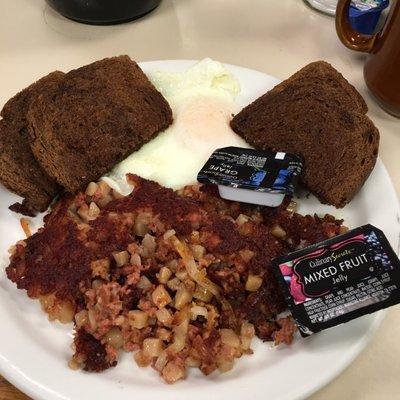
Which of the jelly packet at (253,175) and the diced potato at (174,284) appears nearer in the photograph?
the diced potato at (174,284)

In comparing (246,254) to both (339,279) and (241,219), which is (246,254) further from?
(339,279)

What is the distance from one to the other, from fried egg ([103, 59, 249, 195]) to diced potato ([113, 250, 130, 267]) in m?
0.34

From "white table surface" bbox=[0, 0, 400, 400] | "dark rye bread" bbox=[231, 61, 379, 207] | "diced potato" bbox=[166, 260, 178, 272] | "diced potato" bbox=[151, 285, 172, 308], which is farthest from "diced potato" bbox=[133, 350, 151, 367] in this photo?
"white table surface" bbox=[0, 0, 400, 400]

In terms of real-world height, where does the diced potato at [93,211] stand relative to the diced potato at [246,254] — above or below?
above

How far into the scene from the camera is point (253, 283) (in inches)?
52.5

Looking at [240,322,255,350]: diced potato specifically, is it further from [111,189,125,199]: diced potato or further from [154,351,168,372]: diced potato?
[111,189,125,199]: diced potato

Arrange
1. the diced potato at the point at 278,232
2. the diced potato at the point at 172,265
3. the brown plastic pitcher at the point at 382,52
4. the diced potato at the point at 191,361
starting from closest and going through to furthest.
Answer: the diced potato at the point at 191,361, the diced potato at the point at 172,265, the diced potato at the point at 278,232, the brown plastic pitcher at the point at 382,52

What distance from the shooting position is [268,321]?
1331mm

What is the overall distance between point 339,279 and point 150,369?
0.52 meters

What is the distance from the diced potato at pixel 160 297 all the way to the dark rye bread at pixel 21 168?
561mm

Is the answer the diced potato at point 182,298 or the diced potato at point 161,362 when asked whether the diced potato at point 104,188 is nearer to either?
the diced potato at point 182,298

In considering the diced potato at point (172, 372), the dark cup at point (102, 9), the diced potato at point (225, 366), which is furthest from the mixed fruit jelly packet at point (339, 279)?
the dark cup at point (102, 9)

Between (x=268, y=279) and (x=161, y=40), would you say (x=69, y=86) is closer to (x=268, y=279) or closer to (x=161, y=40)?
(x=161, y=40)

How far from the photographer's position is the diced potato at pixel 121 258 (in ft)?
4.49
